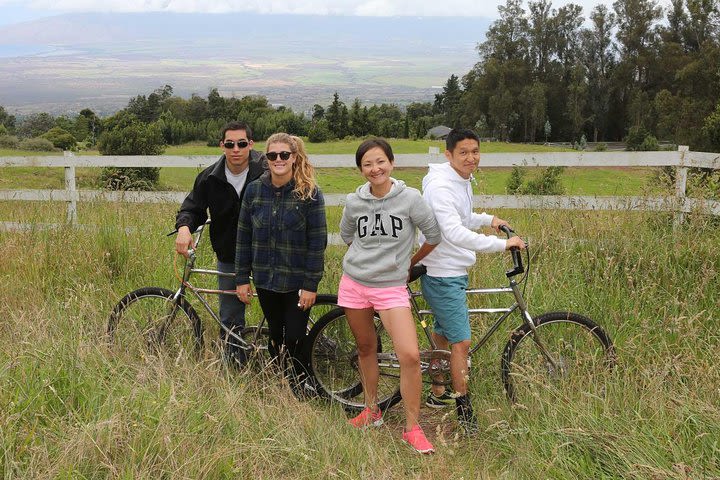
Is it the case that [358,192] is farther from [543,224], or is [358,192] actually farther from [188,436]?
[543,224]

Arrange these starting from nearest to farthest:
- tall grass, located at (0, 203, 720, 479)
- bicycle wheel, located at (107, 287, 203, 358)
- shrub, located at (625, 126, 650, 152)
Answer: tall grass, located at (0, 203, 720, 479) < bicycle wheel, located at (107, 287, 203, 358) < shrub, located at (625, 126, 650, 152)

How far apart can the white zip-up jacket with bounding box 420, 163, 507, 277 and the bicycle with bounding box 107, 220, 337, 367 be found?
82 cm

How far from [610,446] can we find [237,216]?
230cm

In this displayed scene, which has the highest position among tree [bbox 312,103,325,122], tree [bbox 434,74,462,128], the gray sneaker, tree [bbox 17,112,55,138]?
tree [bbox 434,74,462,128]

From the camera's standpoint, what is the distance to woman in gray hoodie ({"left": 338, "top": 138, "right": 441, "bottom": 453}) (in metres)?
3.29

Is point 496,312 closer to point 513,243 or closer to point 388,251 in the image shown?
point 513,243

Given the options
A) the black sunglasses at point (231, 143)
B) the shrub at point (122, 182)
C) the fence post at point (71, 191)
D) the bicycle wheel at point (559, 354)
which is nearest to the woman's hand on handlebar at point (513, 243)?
the bicycle wheel at point (559, 354)

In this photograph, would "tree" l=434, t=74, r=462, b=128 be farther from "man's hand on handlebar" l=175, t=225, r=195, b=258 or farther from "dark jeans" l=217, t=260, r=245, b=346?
"man's hand on handlebar" l=175, t=225, r=195, b=258

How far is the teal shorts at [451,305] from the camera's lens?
346 cm

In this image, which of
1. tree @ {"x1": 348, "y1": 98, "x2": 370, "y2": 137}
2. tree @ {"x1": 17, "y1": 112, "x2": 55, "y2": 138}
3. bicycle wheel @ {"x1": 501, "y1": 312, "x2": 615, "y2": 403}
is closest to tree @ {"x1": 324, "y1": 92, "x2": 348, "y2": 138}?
tree @ {"x1": 348, "y1": 98, "x2": 370, "y2": 137}

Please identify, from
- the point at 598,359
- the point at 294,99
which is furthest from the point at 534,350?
the point at 294,99

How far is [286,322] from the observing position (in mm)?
3773

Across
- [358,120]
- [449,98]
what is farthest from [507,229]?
[449,98]

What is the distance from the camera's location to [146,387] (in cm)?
324
